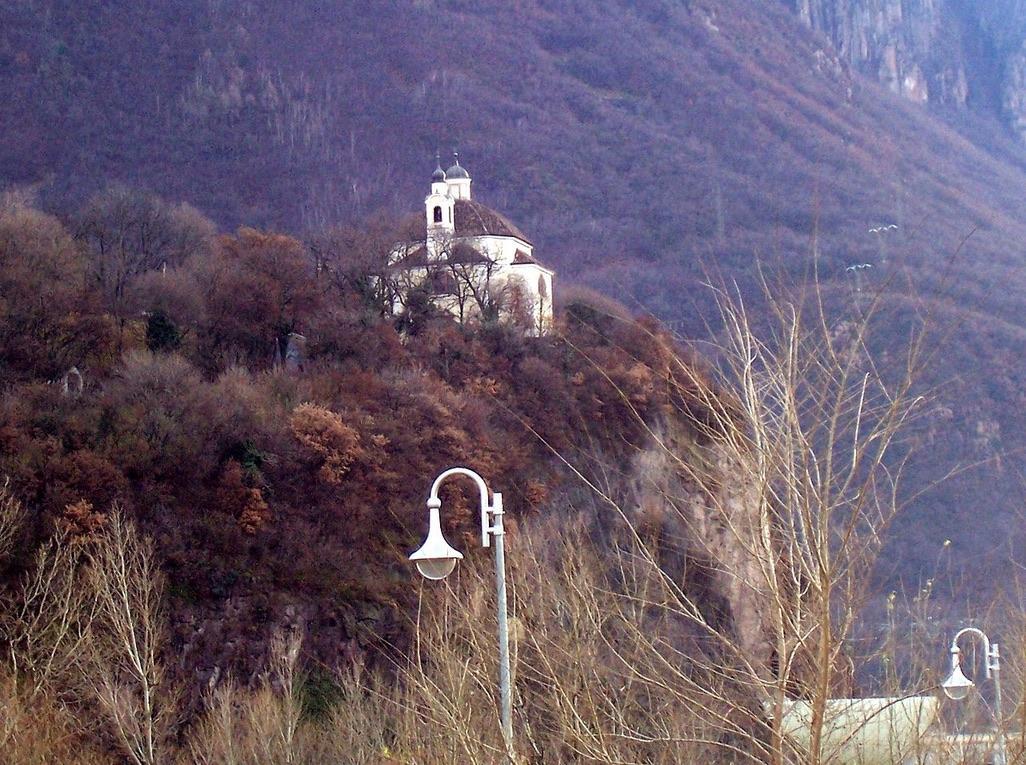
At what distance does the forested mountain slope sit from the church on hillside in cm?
2078

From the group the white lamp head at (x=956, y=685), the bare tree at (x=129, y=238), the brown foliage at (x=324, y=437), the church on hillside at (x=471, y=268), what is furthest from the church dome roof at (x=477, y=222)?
the white lamp head at (x=956, y=685)

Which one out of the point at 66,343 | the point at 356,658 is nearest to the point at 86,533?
the point at 356,658

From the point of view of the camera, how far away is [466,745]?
10.6 metres

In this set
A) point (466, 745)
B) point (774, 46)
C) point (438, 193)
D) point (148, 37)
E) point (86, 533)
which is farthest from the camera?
point (774, 46)

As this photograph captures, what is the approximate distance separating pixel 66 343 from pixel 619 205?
8163 centimetres

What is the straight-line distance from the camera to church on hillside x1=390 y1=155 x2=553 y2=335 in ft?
187

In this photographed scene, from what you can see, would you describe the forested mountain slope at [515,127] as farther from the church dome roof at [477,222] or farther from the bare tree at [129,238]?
the bare tree at [129,238]

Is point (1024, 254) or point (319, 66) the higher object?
point (319, 66)

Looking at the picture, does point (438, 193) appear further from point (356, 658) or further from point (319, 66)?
point (319, 66)

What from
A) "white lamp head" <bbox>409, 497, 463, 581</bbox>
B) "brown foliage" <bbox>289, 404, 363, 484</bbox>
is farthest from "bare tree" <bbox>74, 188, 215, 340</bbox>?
"white lamp head" <bbox>409, 497, 463, 581</bbox>

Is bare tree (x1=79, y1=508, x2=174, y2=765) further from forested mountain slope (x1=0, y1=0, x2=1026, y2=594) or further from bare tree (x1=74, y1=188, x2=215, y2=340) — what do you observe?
forested mountain slope (x1=0, y1=0, x2=1026, y2=594)

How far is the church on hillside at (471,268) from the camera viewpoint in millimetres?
56938

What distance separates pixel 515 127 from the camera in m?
139

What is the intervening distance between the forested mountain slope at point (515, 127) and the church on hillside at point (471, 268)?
818 inches
